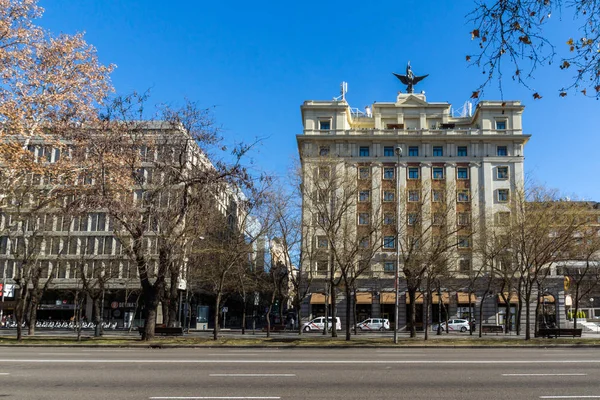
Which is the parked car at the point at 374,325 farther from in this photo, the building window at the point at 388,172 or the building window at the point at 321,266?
the building window at the point at 388,172

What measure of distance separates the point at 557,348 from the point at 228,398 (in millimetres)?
20040

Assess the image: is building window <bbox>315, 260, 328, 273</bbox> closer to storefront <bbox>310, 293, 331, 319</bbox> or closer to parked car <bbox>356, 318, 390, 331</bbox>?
storefront <bbox>310, 293, 331, 319</bbox>

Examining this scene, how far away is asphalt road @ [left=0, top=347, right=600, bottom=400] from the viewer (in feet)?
31.3

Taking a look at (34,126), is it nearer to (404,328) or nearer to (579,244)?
(579,244)

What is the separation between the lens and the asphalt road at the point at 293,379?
9547 mm

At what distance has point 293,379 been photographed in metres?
11.4

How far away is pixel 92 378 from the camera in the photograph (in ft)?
37.2

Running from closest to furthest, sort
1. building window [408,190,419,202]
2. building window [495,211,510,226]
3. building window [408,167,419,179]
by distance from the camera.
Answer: building window [495,211,510,226] < building window [408,190,419,202] < building window [408,167,419,179]

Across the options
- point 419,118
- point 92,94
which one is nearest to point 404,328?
point 419,118

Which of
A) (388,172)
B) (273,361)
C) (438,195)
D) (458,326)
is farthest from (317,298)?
(273,361)

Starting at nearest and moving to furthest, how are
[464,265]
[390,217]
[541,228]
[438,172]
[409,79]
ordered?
[541,228] < [390,217] < [464,265] < [438,172] < [409,79]

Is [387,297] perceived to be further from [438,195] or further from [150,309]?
[150,309]

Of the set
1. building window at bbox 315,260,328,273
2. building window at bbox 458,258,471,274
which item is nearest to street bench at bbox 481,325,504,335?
building window at bbox 458,258,471,274

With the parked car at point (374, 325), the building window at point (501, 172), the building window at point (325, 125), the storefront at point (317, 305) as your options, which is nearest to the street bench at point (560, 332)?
the parked car at point (374, 325)
